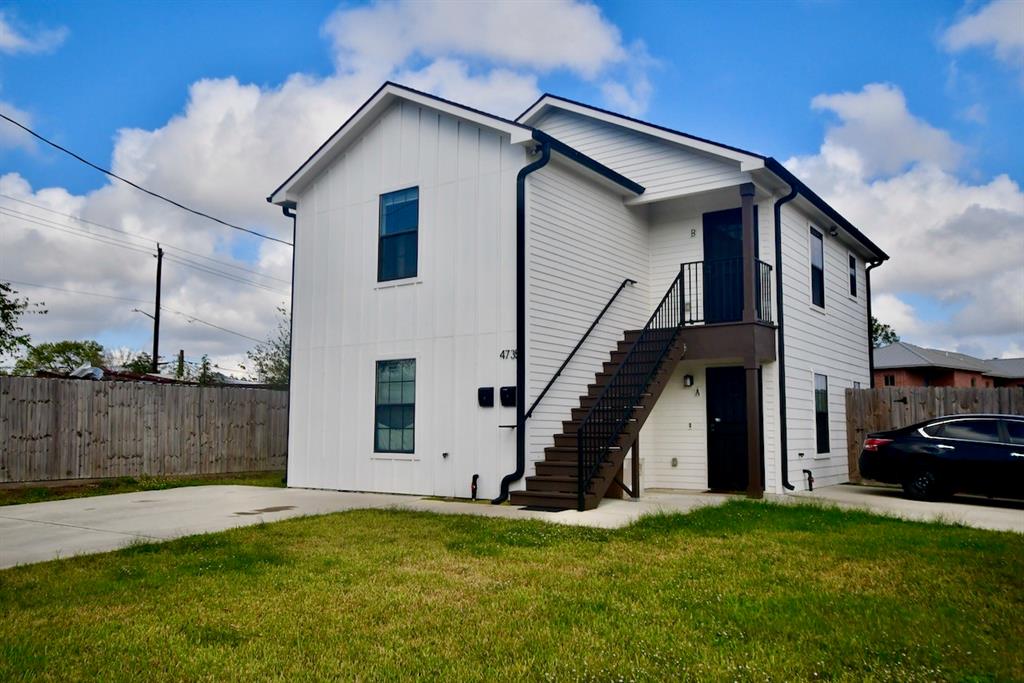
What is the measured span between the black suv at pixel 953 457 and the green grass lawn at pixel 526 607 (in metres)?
3.86

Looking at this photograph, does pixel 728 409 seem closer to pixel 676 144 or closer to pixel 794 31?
pixel 676 144

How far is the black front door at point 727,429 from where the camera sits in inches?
534

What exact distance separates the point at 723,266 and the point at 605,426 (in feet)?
14.0

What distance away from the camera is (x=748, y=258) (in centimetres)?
1259

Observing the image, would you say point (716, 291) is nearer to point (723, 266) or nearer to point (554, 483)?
point (723, 266)

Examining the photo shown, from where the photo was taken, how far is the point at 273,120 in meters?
17.7

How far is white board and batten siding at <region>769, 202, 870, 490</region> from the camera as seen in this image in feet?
45.4

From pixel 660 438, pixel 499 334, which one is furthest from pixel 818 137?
pixel 499 334

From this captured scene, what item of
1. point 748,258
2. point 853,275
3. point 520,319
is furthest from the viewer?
point 853,275

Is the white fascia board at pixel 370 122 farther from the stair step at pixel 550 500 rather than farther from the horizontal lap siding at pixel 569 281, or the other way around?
the stair step at pixel 550 500

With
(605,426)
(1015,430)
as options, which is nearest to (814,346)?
(1015,430)

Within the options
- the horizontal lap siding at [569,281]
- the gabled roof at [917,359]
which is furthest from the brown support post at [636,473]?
the gabled roof at [917,359]

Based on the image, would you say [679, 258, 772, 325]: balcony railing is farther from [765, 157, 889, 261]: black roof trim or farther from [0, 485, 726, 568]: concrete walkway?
[0, 485, 726, 568]: concrete walkway

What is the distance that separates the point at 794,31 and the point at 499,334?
21.9 feet
